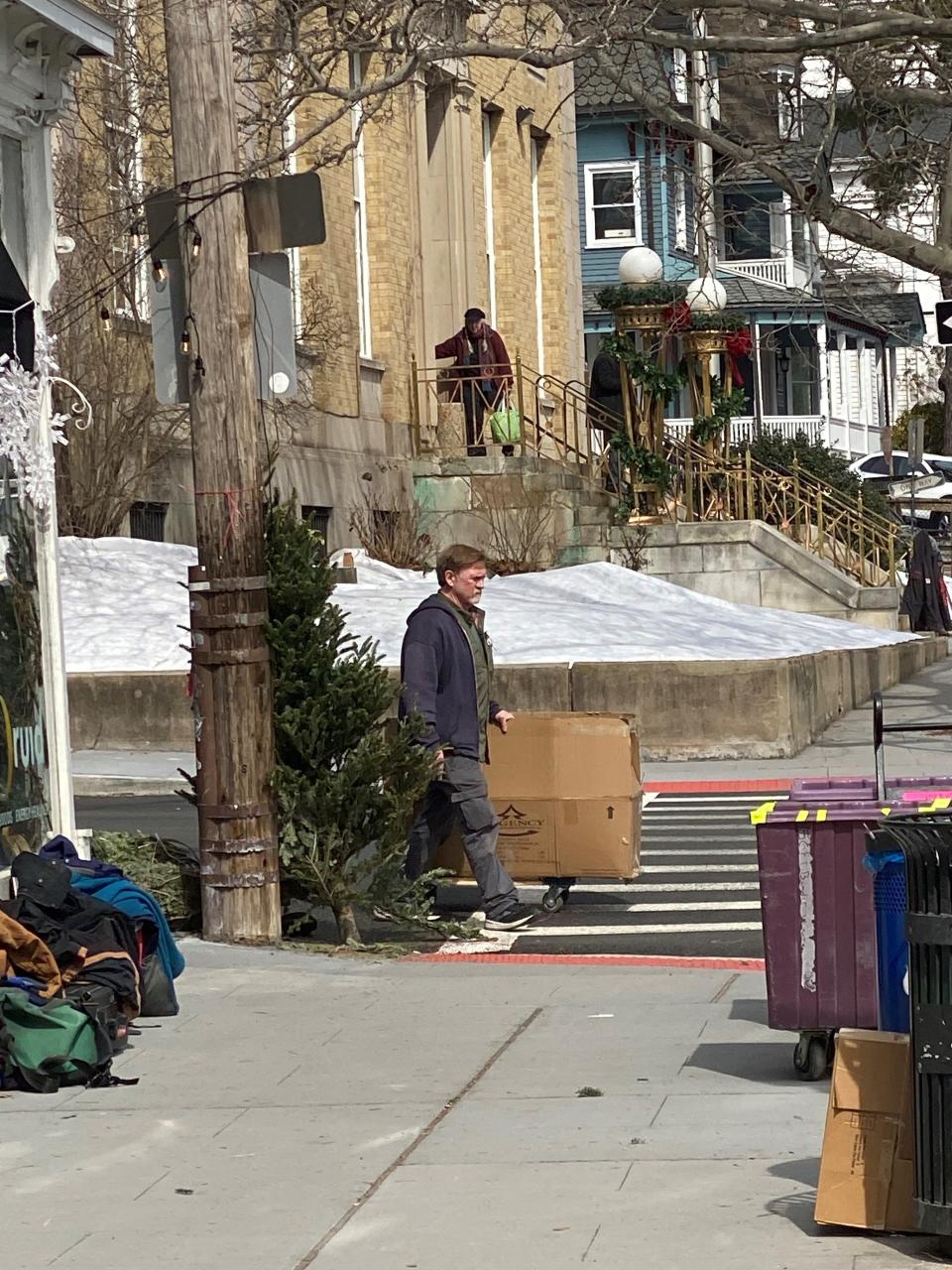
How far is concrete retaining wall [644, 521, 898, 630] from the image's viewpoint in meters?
29.3

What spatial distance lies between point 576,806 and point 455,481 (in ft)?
65.2

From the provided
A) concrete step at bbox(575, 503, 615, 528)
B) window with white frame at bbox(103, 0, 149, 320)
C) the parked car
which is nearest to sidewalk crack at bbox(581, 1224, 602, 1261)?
window with white frame at bbox(103, 0, 149, 320)

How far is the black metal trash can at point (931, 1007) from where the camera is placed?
4961 millimetres

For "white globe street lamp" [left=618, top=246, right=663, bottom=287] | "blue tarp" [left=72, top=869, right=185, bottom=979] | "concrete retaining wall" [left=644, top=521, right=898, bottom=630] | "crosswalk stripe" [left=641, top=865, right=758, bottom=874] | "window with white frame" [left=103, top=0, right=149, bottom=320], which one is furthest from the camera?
"white globe street lamp" [left=618, top=246, right=663, bottom=287]

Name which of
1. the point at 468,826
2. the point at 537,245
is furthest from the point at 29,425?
the point at 537,245

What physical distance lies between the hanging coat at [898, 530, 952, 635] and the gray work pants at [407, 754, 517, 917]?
21957 millimetres

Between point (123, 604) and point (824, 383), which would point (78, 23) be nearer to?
point (123, 604)

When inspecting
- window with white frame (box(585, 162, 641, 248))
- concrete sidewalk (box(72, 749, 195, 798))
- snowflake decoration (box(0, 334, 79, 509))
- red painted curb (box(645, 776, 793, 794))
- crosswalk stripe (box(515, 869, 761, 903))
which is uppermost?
window with white frame (box(585, 162, 641, 248))

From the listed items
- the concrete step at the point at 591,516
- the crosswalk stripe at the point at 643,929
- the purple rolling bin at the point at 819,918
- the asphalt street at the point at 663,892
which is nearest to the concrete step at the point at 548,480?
the concrete step at the point at 591,516

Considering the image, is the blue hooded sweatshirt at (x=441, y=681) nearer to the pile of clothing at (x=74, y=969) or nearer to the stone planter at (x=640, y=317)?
the pile of clothing at (x=74, y=969)

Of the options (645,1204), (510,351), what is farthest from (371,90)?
(510,351)

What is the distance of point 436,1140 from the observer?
636 cm

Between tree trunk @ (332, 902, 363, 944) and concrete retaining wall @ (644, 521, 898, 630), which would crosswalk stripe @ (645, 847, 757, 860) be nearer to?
tree trunk @ (332, 902, 363, 944)

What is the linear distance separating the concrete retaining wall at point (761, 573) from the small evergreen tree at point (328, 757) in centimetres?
1973
